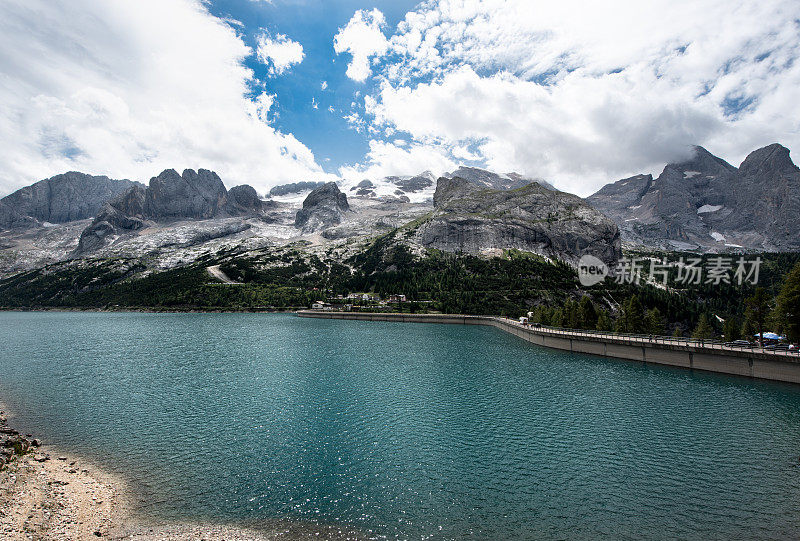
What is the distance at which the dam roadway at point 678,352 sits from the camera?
57.7m

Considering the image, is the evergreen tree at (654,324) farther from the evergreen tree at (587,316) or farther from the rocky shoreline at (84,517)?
the rocky shoreline at (84,517)

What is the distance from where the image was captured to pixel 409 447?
33.3 m

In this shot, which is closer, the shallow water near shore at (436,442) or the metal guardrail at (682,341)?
the shallow water near shore at (436,442)

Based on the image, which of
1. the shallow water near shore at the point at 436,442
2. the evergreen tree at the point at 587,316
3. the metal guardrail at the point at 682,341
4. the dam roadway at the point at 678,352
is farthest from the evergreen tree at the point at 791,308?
the evergreen tree at the point at 587,316

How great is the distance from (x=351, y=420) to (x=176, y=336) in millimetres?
86175

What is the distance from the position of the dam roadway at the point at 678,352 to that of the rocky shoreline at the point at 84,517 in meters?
68.7

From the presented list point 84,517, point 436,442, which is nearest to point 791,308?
point 436,442

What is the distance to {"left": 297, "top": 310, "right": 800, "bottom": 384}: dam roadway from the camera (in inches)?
2270

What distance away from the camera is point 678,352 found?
6919 cm

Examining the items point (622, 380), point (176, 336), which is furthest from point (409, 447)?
point (176, 336)

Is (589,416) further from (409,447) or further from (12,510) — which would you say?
(12,510)

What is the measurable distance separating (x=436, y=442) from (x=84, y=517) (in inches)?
975

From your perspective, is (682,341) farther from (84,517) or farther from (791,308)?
(84,517)

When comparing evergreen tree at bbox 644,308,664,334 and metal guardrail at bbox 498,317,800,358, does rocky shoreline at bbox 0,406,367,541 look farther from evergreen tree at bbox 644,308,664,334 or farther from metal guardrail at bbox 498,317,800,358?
evergreen tree at bbox 644,308,664,334
